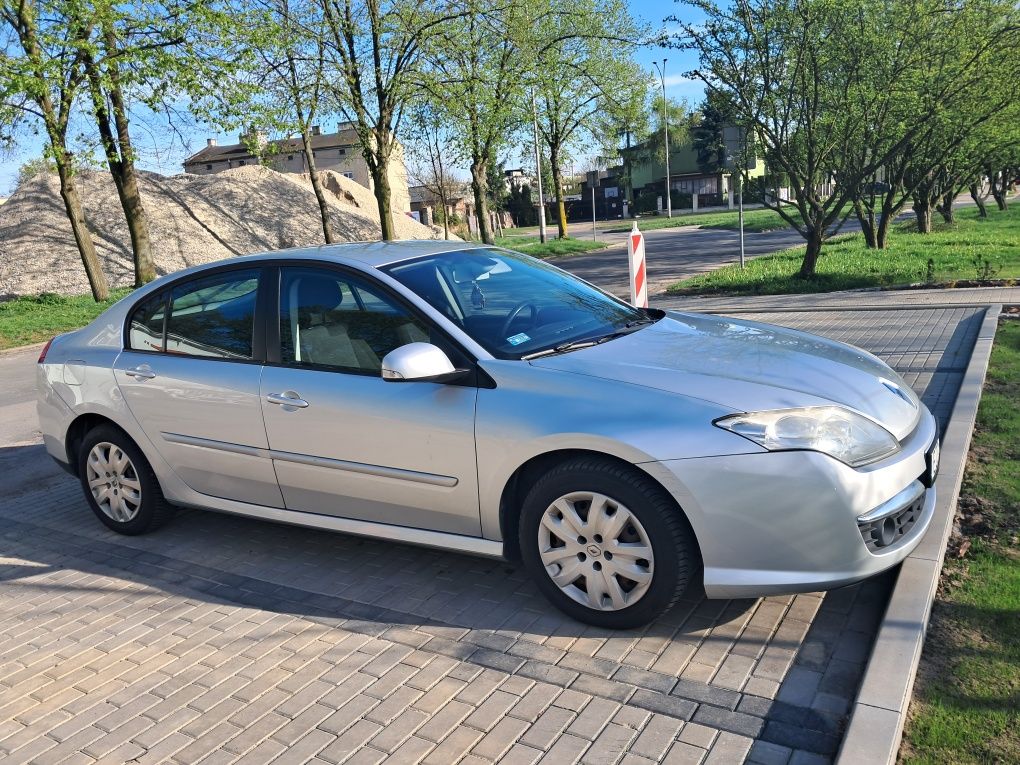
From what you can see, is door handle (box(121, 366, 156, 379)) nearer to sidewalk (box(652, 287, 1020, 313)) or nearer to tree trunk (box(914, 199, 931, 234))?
sidewalk (box(652, 287, 1020, 313))

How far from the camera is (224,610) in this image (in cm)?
421

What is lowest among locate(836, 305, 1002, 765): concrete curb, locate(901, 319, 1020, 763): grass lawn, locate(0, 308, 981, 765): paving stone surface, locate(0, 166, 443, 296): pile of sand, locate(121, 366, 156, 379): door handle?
locate(0, 308, 981, 765): paving stone surface

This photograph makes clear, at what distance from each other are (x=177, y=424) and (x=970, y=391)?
5.39 metres

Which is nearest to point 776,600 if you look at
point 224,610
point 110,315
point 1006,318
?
point 224,610

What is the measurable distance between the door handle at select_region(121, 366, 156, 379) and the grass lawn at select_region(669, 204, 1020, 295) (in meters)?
11.6

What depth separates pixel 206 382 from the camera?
464 cm

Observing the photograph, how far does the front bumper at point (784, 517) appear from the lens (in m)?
3.22

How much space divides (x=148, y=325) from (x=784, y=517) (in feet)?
12.4

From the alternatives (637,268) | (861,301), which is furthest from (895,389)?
(861,301)

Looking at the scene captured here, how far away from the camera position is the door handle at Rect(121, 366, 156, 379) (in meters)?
4.90

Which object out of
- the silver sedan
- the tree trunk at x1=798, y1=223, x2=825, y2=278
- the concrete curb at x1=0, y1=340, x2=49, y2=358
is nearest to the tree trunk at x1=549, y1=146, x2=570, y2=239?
the tree trunk at x1=798, y1=223, x2=825, y2=278

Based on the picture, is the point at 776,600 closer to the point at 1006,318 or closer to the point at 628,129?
the point at 1006,318

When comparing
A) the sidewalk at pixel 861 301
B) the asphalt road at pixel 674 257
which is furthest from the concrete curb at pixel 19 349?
the sidewalk at pixel 861 301

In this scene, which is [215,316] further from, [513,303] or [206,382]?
[513,303]
